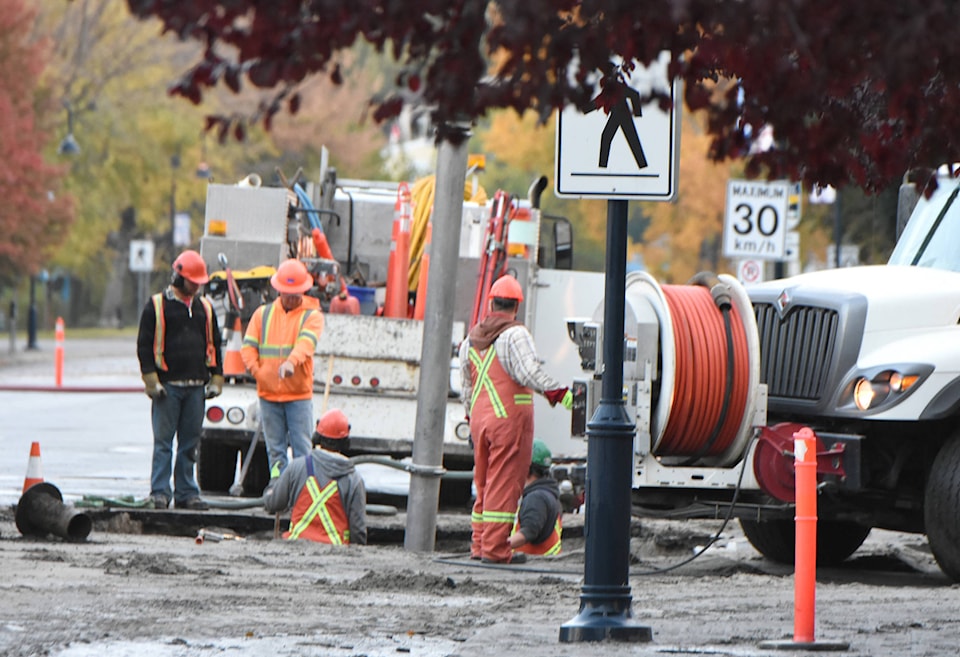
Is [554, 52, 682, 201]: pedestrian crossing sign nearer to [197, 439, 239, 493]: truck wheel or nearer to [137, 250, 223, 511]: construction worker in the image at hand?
[137, 250, 223, 511]: construction worker

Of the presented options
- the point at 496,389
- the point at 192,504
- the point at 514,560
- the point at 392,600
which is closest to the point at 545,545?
the point at 514,560

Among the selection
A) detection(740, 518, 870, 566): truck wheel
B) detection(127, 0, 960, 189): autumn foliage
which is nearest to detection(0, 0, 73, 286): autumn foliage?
detection(740, 518, 870, 566): truck wheel

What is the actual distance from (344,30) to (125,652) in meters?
3.77

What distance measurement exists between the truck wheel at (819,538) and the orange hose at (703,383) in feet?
4.60

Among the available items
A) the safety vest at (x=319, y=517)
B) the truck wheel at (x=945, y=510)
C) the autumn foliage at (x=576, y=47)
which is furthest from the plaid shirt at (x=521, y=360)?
the autumn foliage at (x=576, y=47)

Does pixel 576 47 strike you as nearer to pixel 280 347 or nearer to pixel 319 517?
pixel 319 517

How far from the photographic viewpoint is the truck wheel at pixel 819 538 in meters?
12.4

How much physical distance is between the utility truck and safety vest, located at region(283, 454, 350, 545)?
2095 millimetres

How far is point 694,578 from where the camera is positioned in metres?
11.2

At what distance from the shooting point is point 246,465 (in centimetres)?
1528

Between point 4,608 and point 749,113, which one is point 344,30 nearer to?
point 749,113

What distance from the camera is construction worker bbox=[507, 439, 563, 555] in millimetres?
12055

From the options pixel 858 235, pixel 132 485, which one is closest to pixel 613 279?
pixel 132 485

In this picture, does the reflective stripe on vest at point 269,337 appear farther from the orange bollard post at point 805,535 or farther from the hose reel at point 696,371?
the orange bollard post at point 805,535
